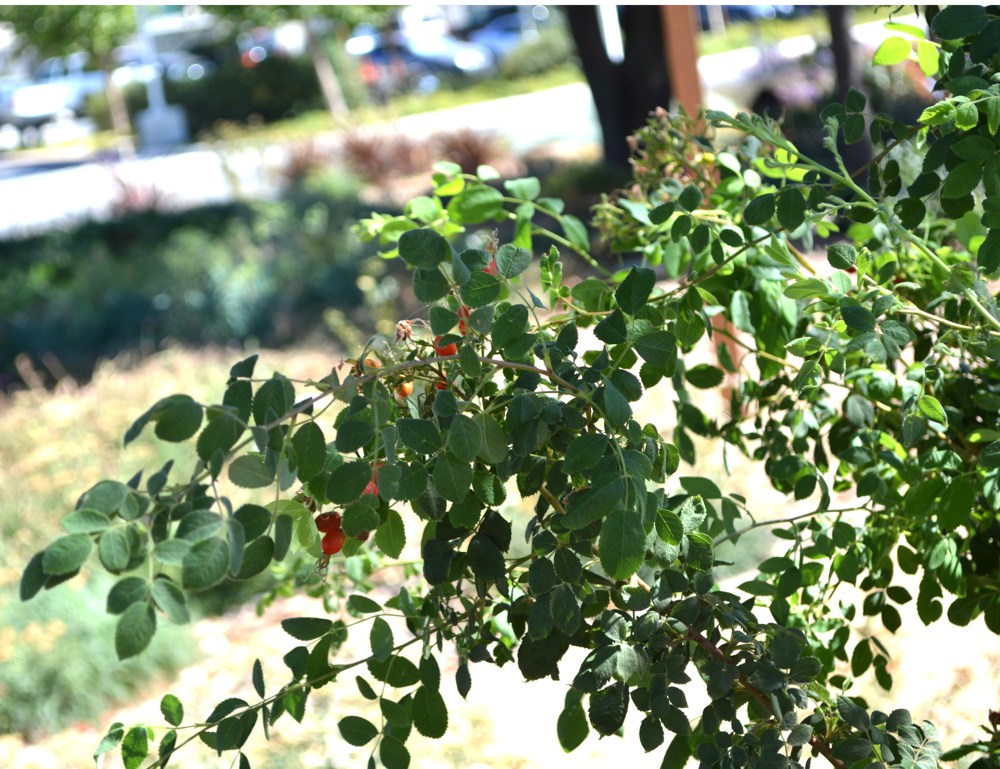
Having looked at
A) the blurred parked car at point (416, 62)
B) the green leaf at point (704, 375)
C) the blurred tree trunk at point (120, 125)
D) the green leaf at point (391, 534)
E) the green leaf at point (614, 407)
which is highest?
the green leaf at point (614, 407)

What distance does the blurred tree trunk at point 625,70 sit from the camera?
8812 millimetres

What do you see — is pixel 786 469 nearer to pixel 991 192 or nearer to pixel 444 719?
pixel 991 192

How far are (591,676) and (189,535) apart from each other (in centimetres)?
45

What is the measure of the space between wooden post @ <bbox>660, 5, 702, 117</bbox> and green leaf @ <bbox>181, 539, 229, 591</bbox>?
459 cm

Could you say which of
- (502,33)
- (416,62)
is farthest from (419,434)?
(502,33)

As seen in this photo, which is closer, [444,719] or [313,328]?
[444,719]

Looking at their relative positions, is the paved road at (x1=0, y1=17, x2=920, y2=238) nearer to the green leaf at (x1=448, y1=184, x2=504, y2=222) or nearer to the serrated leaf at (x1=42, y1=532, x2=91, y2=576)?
the green leaf at (x1=448, y1=184, x2=504, y2=222)

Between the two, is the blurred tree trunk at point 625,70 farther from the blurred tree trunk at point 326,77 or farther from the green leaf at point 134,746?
the blurred tree trunk at point 326,77

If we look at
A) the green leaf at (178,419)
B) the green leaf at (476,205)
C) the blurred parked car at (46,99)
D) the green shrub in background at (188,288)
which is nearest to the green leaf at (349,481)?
the green leaf at (178,419)

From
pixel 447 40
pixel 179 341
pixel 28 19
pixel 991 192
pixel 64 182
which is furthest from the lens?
pixel 447 40

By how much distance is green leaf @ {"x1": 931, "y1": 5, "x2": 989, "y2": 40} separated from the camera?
4.04 feet

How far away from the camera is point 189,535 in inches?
32.4

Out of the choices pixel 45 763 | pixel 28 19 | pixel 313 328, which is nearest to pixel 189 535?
pixel 45 763

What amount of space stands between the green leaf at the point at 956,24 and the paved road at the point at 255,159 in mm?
11275
